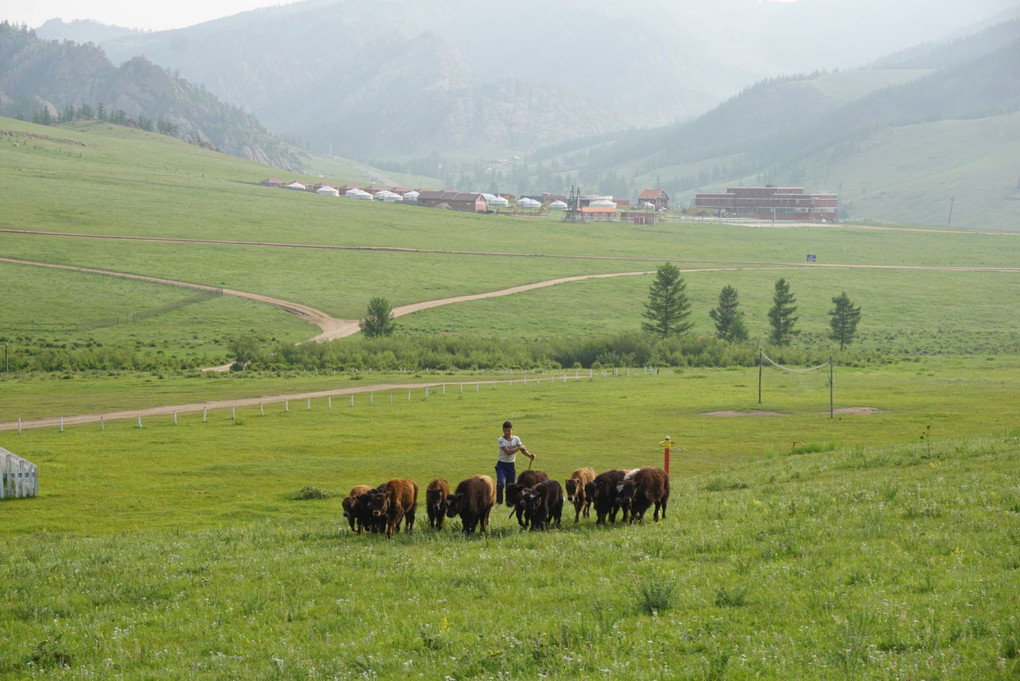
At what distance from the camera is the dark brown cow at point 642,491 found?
23.8 m

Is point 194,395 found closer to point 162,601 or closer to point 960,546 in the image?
point 162,601

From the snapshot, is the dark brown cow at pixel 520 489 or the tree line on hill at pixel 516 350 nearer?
the dark brown cow at pixel 520 489

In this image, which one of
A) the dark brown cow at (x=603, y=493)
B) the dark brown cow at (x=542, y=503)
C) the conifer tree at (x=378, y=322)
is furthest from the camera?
the conifer tree at (x=378, y=322)

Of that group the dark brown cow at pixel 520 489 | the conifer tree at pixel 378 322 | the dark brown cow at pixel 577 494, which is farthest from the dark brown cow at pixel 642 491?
the conifer tree at pixel 378 322

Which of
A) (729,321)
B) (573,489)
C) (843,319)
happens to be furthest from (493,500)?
(843,319)

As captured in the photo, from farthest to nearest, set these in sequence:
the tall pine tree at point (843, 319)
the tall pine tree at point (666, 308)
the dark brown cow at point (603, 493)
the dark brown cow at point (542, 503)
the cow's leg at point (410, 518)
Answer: the tall pine tree at point (843, 319)
the tall pine tree at point (666, 308)
the dark brown cow at point (603, 493)
the cow's leg at point (410, 518)
the dark brown cow at point (542, 503)

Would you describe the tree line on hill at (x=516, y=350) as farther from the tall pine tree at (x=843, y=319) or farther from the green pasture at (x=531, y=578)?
the green pasture at (x=531, y=578)

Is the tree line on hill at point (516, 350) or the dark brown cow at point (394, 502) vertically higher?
the dark brown cow at point (394, 502)

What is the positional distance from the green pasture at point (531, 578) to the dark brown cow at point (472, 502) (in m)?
0.61

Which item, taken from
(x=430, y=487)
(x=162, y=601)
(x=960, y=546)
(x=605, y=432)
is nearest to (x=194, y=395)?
(x=605, y=432)

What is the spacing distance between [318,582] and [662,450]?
1050 inches

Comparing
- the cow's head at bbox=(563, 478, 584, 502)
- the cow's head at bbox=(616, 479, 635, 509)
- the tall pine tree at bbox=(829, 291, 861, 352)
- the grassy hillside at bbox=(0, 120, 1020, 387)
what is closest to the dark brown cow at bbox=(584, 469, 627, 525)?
the cow's head at bbox=(616, 479, 635, 509)

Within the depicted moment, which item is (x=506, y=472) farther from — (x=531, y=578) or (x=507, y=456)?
(x=531, y=578)

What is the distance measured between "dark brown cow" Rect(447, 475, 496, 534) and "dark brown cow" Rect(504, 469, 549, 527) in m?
0.64
